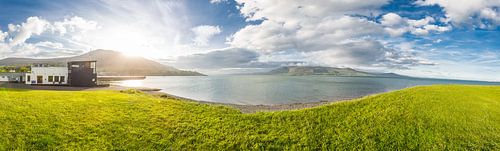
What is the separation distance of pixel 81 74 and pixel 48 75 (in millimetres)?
7966

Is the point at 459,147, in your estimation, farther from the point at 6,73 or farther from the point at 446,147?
the point at 6,73

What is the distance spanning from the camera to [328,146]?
37.8 ft

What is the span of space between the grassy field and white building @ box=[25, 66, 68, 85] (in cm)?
5000

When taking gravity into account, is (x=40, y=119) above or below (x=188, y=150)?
above

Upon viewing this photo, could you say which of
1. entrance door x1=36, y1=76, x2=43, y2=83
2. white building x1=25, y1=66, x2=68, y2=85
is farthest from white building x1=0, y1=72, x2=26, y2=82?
entrance door x1=36, y1=76, x2=43, y2=83

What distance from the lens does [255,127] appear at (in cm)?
1359

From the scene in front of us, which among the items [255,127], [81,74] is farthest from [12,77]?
[255,127]

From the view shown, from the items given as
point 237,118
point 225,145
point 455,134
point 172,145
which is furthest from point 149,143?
point 455,134

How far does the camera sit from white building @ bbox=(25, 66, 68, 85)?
188 ft

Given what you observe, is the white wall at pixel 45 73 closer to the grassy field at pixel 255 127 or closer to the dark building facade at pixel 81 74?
the dark building facade at pixel 81 74

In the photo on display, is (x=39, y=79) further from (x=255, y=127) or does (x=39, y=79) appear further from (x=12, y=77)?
(x=255, y=127)

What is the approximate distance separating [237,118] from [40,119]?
1054 centimetres

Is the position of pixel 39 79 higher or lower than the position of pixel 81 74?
lower

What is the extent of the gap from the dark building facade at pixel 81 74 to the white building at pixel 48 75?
181 centimetres
